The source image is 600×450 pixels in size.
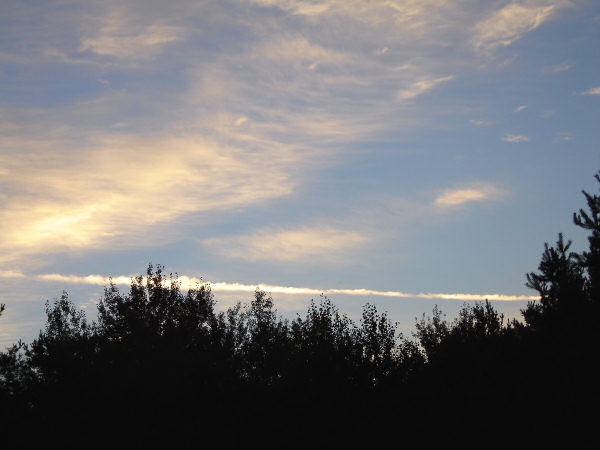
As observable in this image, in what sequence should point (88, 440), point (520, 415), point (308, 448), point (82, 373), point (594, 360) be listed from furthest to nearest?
point (82, 373), point (88, 440), point (308, 448), point (520, 415), point (594, 360)

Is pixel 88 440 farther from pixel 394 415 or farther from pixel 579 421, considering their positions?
pixel 579 421

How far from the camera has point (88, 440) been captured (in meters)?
36.6

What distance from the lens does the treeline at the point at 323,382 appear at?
85.2 ft

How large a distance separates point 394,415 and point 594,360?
1366 cm

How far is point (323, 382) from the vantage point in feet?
124

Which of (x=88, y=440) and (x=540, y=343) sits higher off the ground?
(x=540, y=343)

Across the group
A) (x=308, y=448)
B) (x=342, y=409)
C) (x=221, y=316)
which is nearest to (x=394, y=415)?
(x=342, y=409)

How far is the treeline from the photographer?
26.0m

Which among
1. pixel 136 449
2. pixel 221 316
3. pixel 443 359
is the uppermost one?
pixel 221 316

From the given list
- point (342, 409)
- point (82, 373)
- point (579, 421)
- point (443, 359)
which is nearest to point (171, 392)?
point (82, 373)

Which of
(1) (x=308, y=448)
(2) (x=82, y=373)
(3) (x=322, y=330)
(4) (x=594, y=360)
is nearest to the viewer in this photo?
(4) (x=594, y=360)

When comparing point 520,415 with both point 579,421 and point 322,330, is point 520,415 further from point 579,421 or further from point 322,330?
point 322,330

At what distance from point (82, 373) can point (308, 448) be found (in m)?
18.4

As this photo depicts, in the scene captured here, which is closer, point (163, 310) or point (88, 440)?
point (88, 440)
